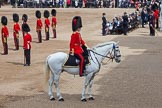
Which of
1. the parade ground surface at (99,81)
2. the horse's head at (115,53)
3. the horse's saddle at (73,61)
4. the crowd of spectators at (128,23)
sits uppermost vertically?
the horse's head at (115,53)

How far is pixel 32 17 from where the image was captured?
152ft

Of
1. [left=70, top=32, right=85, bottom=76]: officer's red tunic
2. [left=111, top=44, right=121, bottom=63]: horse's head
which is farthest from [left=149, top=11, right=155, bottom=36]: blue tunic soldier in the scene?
[left=70, top=32, right=85, bottom=76]: officer's red tunic

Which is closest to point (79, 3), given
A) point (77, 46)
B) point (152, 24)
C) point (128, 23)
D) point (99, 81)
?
point (128, 23)

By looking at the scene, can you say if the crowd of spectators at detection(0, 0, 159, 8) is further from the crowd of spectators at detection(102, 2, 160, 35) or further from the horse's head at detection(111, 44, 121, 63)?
the horse's head at detection(111, 44, 121, 63)

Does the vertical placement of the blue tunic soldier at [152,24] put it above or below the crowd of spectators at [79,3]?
below

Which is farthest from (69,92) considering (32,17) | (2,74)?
(32,17)

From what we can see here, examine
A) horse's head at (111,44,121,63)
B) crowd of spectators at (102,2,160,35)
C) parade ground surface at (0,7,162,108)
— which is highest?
horse's head at (111,44,121,63)

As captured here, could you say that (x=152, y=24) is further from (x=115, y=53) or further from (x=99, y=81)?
(x=115, y=53)

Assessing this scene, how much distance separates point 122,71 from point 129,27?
651 inches

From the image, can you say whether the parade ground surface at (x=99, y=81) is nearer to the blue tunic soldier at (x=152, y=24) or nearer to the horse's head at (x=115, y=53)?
the horse's head at (x=115, y=53)

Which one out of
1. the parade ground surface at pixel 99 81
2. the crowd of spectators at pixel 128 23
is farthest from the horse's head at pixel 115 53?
the crowd of spectators at pixel 128 23

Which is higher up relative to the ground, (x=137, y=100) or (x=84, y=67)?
(x=84, y=67)

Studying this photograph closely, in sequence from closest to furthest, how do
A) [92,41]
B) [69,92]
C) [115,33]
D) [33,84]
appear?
[69,92] < [33,84] < [92,41] < [115,33]

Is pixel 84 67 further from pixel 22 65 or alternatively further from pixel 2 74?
pixel 22 65
